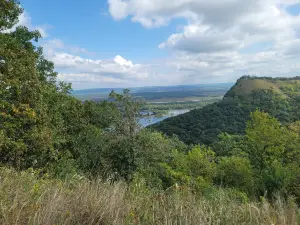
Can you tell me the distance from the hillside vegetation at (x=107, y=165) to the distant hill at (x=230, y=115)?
64.8 feet

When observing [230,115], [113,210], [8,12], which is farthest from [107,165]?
[230,115]

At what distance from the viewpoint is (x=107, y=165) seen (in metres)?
12.5

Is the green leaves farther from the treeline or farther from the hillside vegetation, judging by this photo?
the treeline

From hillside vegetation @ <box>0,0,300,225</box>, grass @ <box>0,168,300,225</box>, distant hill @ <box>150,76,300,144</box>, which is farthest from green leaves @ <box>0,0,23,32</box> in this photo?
distant hill @ <box>150,76,300,144</box>

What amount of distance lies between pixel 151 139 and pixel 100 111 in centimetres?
579

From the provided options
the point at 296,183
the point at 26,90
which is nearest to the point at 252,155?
the point at 296,183

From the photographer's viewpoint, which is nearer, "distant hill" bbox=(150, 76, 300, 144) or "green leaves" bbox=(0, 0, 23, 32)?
"green leaves" bbox=(0, 0, 23, 32)

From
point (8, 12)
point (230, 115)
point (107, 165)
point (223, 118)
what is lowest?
point (223, 118)

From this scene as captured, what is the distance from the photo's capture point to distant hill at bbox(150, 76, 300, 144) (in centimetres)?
5850

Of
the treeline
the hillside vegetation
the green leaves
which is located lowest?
the treeline

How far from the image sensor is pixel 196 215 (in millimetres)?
2479

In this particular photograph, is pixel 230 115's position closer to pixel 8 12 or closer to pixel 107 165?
pixel 107 165

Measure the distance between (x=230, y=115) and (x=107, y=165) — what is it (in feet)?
218

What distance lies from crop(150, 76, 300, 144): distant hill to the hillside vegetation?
19742 mm
